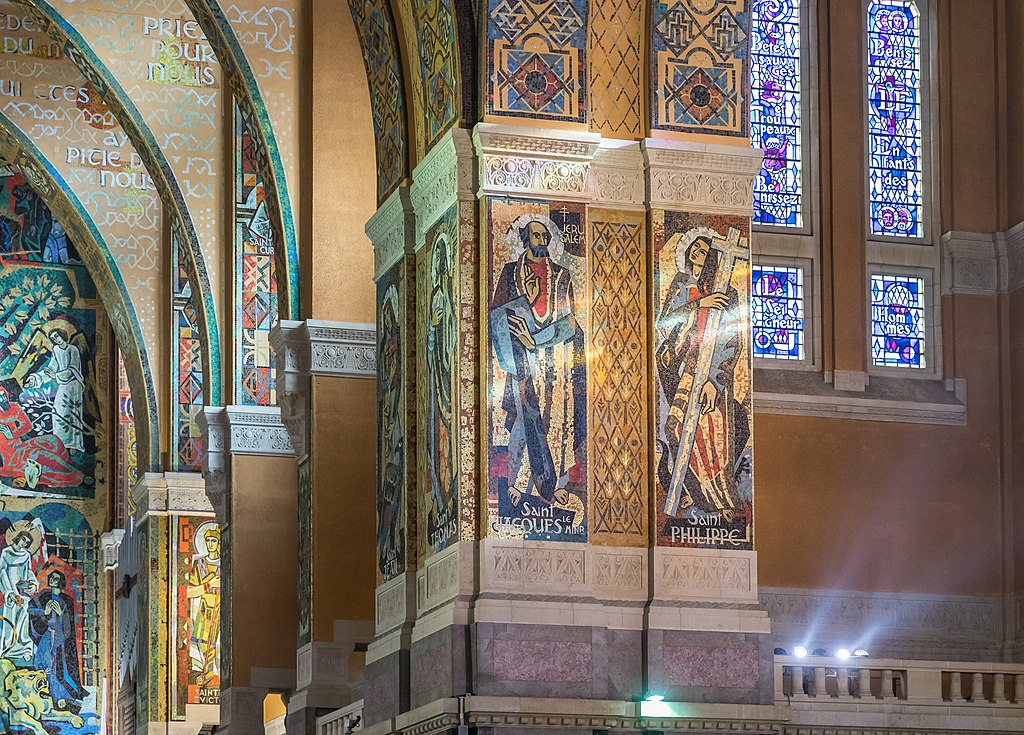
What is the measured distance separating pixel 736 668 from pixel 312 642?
461cm

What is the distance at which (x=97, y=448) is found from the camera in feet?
81.8

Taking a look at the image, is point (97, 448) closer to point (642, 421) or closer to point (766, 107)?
point (766, 107)

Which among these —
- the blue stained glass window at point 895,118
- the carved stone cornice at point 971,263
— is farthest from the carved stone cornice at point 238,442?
the carved stone cornice at point 971,263

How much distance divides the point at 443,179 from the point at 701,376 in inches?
72.3

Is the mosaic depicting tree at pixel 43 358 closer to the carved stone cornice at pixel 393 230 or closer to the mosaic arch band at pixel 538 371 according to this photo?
the carved stone cornice at pixel 393 230

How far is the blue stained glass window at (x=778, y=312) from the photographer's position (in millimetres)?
16828

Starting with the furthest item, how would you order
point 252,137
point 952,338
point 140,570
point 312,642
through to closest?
point 140,570, point 952,338, point 252,137, point 312,642

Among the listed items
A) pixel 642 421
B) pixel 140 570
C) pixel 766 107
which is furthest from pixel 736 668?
pixel 140 570

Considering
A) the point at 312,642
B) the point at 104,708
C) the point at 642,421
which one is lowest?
the point at 104,708

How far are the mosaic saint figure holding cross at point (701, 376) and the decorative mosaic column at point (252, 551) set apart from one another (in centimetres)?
602

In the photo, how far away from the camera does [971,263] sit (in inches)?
679

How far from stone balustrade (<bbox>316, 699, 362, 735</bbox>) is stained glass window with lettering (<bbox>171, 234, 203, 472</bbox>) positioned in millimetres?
6872

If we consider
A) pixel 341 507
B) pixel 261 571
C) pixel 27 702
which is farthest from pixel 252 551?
pixel 27 702

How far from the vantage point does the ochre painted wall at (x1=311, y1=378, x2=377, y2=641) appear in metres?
14.8
